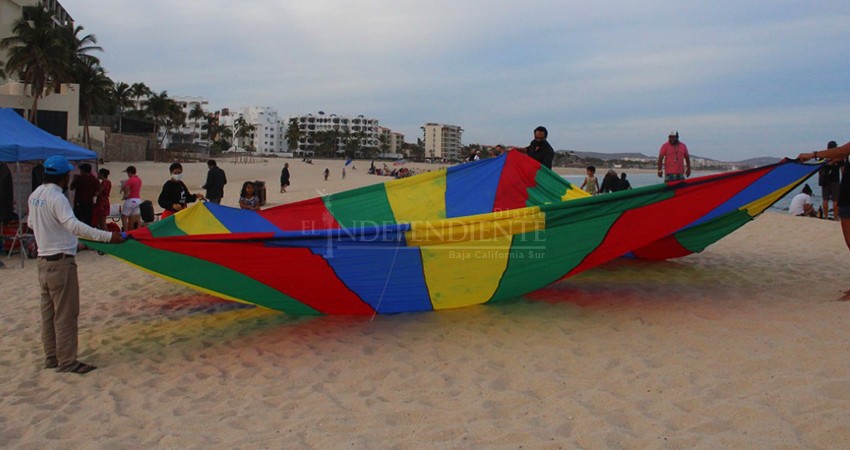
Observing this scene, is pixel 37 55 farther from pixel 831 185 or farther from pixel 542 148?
pixel 831 185

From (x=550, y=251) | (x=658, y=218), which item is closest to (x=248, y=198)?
(x=550, y=251)

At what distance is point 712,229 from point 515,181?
1.76m

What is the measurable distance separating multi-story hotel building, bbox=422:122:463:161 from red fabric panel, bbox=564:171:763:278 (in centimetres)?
Answer: 14196

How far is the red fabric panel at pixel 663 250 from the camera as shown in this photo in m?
4.98

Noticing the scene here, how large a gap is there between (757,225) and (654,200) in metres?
6.65

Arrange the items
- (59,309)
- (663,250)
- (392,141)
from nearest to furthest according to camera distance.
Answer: (59,309), (663,250), (392,141)

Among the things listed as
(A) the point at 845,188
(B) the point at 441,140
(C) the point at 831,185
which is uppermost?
(B) the point at 441,140

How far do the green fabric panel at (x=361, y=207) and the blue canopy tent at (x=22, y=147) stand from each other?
3.87 metres

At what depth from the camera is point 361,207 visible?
564cm

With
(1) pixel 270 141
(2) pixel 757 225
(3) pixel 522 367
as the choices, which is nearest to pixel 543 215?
(3) pixel 522 367

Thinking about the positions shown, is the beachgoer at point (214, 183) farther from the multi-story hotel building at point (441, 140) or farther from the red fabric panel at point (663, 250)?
the multi-story hotel building at point (441, 140)

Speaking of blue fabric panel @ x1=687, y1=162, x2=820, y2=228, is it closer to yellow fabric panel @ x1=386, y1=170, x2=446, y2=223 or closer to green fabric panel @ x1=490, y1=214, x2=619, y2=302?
green fabric panel @ x1=490, y1=214, x2=619, y2=302

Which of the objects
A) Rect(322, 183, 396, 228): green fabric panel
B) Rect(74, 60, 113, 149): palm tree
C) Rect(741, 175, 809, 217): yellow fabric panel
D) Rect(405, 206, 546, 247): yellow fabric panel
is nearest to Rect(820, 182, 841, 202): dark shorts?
Rect(741, 175, 809, 217): yellow fabric panel

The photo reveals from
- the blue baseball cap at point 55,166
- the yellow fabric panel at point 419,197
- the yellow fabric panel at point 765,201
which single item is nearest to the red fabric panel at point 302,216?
the yellow fabric panel at point 419,197
